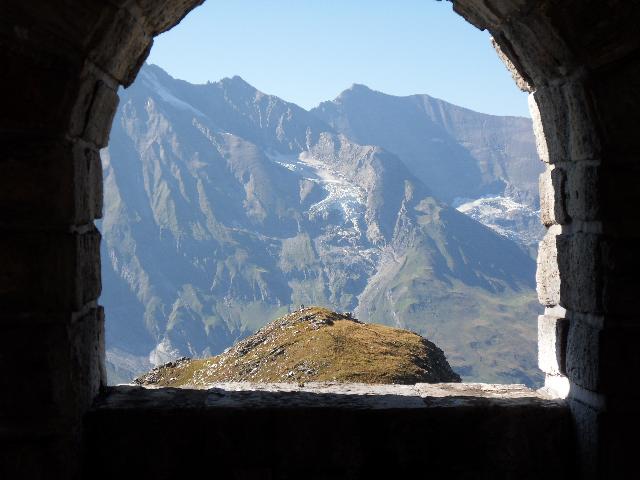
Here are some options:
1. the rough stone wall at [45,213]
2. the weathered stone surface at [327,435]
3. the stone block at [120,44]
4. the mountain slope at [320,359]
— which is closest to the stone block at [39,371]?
the rough stone wall at [45,213]

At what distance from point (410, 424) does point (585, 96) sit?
7.45 ft

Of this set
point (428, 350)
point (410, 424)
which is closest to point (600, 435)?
point (410, 424)

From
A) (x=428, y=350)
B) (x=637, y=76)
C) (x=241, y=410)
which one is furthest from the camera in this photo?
(x=428, y=350)

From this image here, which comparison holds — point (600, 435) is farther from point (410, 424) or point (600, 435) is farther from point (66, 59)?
point (66, 59)

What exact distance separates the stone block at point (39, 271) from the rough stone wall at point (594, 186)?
2.99m

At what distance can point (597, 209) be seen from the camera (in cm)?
438

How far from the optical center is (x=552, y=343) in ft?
16.4

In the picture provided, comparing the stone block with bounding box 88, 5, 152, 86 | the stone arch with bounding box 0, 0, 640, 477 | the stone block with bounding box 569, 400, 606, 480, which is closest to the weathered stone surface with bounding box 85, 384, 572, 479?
the stone block with bounding box 569, 400, 606, 480

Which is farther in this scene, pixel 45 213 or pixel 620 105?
pixel 620 105

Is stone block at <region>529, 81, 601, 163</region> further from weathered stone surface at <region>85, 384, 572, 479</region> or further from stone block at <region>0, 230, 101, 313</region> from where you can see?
stone block at <region>0, 230, 101, 313</region>

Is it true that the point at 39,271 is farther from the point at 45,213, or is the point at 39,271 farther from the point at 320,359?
the point at 320,359

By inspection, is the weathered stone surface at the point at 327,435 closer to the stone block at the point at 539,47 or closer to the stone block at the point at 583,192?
the stone block at the point at 583,192

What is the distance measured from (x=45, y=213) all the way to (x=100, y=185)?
76 centimetres

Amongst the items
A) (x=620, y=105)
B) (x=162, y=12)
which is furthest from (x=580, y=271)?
(x=162, y=12)
